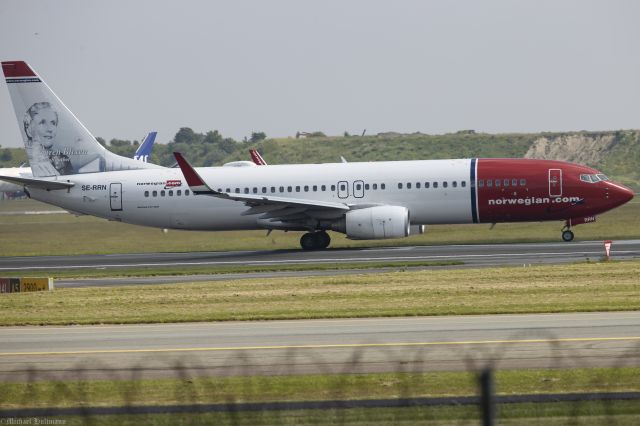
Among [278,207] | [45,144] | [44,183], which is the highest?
[45,144]

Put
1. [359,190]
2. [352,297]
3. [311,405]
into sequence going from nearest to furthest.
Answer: [311,405] < [352,297] < [359,190]

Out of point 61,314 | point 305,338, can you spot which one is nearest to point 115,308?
point 61,314

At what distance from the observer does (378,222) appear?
42594 mm

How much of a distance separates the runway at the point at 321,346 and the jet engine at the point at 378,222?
21283 millimetres

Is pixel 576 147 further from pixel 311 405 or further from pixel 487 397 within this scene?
pixel 487 397

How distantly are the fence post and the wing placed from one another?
33.8m

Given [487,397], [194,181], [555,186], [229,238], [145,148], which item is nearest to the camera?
[487,397]

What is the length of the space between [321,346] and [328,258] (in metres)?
21.9

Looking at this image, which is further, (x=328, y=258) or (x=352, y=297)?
(x=328, y=258)

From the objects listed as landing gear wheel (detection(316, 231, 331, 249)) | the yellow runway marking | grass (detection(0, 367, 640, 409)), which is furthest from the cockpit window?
grass (detection(0, 367, 640, 409))

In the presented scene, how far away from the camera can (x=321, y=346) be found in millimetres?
17594

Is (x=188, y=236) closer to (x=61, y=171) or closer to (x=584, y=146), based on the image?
(x=61, y=171)

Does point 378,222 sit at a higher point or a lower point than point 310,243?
higher

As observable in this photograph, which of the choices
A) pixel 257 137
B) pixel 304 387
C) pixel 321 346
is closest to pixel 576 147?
pixel 257 137
